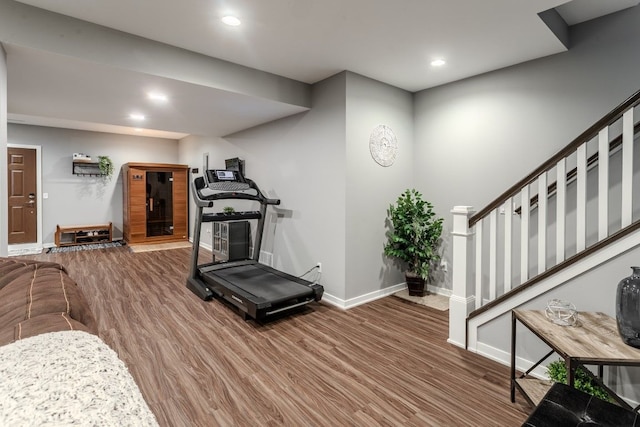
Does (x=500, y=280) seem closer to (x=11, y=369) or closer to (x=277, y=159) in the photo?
(x=277, y=159)

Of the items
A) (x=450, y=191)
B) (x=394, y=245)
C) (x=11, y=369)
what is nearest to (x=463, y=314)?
(x=394, y=245)

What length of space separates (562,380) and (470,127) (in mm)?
2738

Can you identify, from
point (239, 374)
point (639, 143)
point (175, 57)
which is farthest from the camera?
point (175, 57)

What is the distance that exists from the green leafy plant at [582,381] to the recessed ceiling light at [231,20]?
3174 millimetres

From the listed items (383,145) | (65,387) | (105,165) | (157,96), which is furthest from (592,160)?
(105,165)

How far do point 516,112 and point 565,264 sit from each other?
1.90 meters

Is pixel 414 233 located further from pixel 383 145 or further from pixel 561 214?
pixel 561 214

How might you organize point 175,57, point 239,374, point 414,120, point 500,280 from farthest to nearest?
point 414,120 → point 500,280 → point 175,57 → point 239,374

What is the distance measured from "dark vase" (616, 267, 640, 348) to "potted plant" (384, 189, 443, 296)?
2202 mm

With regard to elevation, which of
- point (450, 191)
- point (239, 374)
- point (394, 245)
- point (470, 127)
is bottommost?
point (239, 374)

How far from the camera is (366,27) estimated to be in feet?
8.49

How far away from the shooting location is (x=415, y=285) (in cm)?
396

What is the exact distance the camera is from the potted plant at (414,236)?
3.86m

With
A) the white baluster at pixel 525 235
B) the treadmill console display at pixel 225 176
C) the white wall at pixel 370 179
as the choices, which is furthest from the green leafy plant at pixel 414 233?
the treadmill console display at pixel 225 176
